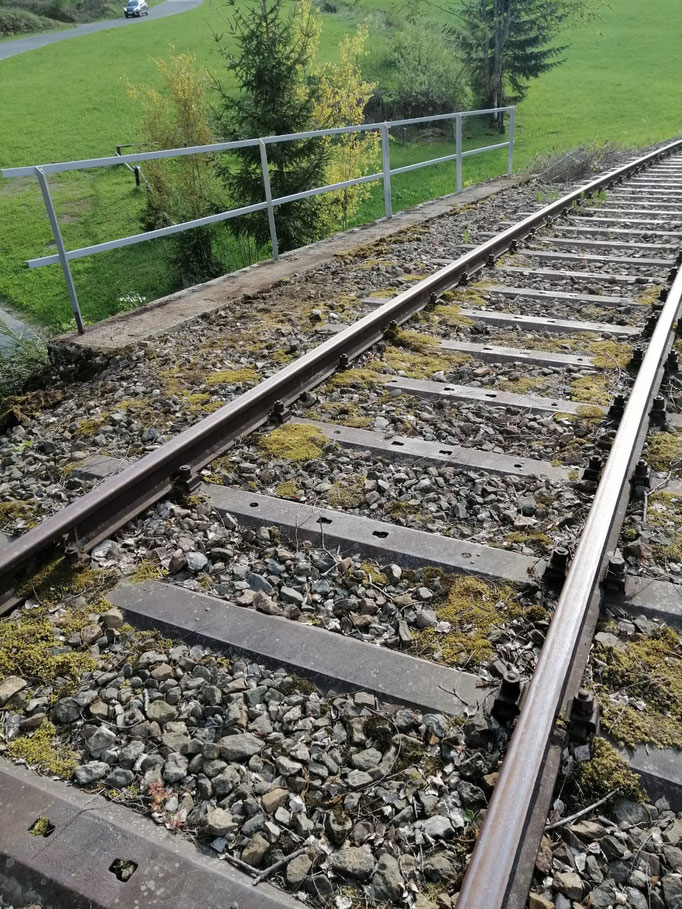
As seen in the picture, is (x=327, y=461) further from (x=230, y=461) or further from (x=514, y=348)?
(x=514, y=348)

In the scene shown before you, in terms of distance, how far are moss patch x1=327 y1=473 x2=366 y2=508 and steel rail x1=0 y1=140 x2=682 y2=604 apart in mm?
715

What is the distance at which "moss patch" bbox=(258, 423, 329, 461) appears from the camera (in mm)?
3836

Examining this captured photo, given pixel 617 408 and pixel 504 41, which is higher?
pixel 504 41

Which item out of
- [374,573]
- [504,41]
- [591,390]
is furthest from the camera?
[504,41]

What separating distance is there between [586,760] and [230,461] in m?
2.30

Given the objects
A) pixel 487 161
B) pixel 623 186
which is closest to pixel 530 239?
pixel 623 186

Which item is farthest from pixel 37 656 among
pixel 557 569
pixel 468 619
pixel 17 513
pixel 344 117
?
pixel 344 117

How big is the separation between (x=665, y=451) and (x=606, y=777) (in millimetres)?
2095

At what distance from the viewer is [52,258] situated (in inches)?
221

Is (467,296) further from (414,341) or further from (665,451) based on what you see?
(665,451)

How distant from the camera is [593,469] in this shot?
340cm

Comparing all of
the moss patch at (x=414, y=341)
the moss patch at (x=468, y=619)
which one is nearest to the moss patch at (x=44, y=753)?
the moss patch at (x=468, y=619)

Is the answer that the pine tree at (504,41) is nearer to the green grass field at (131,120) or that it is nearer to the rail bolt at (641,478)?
the green grass field at (131,120)

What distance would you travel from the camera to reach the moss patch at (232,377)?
4.84 m
